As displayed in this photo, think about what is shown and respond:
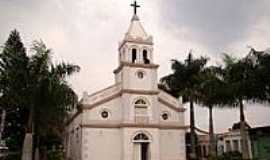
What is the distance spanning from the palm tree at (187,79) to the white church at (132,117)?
4.12ft

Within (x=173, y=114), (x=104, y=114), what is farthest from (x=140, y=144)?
(x=173, y=114)

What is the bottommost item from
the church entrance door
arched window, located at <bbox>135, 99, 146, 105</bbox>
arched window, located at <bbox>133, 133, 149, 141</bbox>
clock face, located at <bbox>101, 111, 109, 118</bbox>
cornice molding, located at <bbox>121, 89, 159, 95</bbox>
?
the church entrance door

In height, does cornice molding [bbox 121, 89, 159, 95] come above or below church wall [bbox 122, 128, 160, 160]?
above

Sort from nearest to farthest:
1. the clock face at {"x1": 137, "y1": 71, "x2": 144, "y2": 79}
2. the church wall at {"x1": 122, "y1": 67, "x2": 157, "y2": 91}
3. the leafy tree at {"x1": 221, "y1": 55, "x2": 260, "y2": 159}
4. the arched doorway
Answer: the leafy tree at {"x1": 221, "y1": 55, "x2": 260, "y2": 159}, the arched doorway, the church wall at {"x1": 122, "y1": 67, "x2": 157, "y2": 91}, the clock face at {"x1": 137, "y1": 71, "x2": 144, "y2": 79}

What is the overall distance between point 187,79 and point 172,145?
6.79 metres

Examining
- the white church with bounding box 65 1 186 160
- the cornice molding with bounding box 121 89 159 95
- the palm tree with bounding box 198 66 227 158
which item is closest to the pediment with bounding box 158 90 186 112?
the white church with bounding box 65 1 186 160

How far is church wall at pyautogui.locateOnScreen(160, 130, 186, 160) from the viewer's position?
3634 centimetres

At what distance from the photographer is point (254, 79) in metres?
26.2

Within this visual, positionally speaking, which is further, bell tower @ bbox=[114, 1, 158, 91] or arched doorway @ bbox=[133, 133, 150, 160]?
bell tower @ bbox=[114, 1, 158, 91]

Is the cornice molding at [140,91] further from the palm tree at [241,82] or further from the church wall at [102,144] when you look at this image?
the palm tree at [241,82]

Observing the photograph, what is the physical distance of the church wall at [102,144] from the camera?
3428cm

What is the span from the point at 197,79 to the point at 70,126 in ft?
49.8

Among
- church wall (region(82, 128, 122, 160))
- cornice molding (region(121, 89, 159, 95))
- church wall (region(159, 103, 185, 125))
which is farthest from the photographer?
church wall (region(159, 103, 185, 125))

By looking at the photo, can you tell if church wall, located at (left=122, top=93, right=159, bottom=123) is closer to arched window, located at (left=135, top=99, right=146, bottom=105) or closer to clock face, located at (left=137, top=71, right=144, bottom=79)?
arched window, located at (left=135, top=99, right=146, bottom=105)
